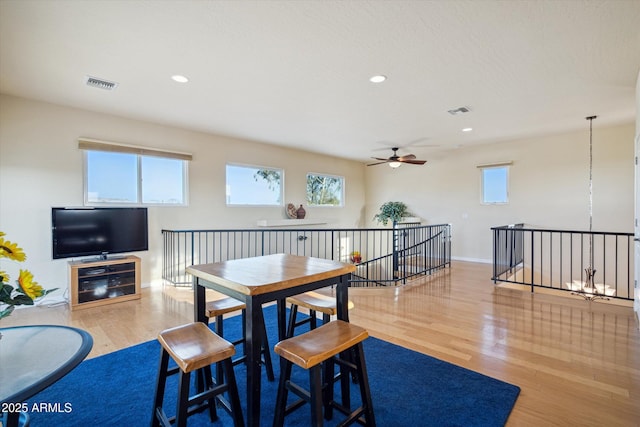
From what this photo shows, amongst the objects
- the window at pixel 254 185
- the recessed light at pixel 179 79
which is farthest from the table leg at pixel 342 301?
the window at pixel 254 185

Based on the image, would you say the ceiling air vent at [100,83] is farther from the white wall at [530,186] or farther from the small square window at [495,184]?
the small square window at [495,184]

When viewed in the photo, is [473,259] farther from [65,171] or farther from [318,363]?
[65,171]

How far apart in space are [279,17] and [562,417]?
11.1ft

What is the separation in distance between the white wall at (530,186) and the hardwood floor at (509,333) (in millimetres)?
2557

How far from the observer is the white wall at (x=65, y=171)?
3982mm

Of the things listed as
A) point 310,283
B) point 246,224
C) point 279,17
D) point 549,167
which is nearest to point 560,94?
point 549,167

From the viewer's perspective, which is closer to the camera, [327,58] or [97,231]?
[327,58]

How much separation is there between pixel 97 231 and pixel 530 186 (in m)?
8.03

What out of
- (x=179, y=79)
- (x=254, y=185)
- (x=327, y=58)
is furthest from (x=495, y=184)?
(x=179, y=79)

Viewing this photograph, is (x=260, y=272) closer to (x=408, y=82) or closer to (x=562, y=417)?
(x=562, y=417)

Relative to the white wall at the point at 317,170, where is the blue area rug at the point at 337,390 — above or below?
below

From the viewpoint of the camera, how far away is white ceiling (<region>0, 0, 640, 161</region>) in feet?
7.66

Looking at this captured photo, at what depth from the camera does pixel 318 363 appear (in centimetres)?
145

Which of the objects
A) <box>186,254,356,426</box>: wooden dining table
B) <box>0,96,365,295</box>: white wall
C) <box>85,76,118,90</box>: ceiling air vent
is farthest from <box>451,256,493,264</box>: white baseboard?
<box>85,76,118,90</box>: ceiling air vent
